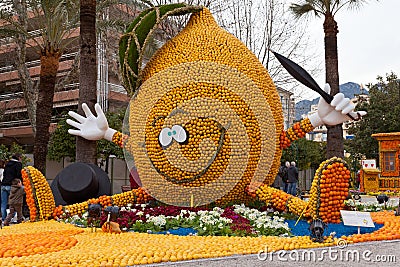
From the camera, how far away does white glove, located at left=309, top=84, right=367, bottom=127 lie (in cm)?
651

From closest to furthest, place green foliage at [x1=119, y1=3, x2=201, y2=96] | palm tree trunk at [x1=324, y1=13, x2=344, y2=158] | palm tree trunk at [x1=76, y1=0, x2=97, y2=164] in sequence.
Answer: green foliage at [x1=119, y1=3, x2=201, y2=96] < palm tree trunk at [x1=76, y1=0, x2=97, y2=164] < palm tree trunk at [x1=324, y1=13, x2=344, y2=158]

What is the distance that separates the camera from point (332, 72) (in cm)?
1220

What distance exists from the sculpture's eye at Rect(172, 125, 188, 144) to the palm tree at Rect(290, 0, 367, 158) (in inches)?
216

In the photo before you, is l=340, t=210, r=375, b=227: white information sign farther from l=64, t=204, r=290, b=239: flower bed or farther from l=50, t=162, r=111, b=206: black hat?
l=50, t=162, r=111, b=206: black hat

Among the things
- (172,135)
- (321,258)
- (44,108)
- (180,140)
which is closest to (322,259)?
(321,258)

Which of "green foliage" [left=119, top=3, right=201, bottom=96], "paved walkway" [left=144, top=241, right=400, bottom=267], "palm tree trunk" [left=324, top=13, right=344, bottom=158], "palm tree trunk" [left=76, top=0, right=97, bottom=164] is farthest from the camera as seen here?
"palm tree trunk" [left=324, top=13, right=344, bottom=158]

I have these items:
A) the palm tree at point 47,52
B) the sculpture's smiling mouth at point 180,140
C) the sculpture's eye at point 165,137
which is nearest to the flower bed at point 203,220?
the sculpture's smiling mouth at point 180,140

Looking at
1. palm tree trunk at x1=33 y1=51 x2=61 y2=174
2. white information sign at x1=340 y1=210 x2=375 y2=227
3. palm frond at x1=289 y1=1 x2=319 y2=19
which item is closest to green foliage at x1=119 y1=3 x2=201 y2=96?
white information sign at x1=340 y1=210 x2=375 y2=227

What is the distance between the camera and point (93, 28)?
925cm

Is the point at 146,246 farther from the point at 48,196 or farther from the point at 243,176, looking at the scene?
the point at 48,196

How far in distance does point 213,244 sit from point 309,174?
81.8ft

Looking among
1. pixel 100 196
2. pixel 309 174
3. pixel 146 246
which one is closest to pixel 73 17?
pixel 100 196

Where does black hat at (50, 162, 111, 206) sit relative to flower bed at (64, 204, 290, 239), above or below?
above

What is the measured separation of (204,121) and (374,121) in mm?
24814
